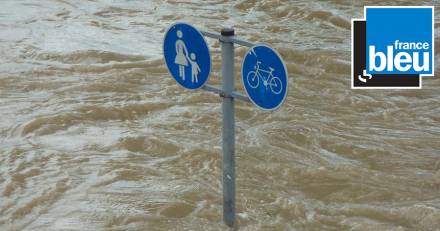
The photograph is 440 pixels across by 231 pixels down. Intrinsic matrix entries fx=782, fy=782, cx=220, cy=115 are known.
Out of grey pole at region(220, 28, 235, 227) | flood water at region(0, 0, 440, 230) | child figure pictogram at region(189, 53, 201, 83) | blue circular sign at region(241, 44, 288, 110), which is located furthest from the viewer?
flood water at region(0, 0, 440, 230)

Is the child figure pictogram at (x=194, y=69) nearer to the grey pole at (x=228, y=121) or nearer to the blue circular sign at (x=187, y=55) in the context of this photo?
the blue circular sign at (x=187, y=55)

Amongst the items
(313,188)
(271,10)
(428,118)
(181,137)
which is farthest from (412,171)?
(271,10)

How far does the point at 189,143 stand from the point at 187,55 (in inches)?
80.5

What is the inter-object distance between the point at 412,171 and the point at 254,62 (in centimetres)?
231

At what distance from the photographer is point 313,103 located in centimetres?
702

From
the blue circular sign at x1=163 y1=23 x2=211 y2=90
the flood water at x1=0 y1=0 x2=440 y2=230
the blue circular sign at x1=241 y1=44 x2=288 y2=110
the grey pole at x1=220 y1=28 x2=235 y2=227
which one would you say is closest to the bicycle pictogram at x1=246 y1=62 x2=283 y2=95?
the blue circular sign at x1=241 y1=44 x2=288 y2=110

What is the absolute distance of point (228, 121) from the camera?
403 centimetres

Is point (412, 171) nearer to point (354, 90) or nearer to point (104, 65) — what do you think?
point (354, 90)

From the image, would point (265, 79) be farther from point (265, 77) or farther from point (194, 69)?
point (194, 69)

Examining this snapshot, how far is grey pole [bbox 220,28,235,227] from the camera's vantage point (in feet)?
12.7

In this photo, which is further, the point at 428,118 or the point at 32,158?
the point at 428,118

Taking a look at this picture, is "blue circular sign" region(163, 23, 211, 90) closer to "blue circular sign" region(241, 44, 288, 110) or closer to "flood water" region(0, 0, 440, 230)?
"blue circular sign" region(241, 44, 288, 110)

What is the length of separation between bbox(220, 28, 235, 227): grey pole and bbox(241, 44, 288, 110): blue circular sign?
0.45 feet

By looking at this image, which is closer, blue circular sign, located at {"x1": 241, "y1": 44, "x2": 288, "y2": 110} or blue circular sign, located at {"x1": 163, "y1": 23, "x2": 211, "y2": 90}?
blue circular sign, located at {"x1": 241, "y1": 44, "x2": 288, "y2": 110}
